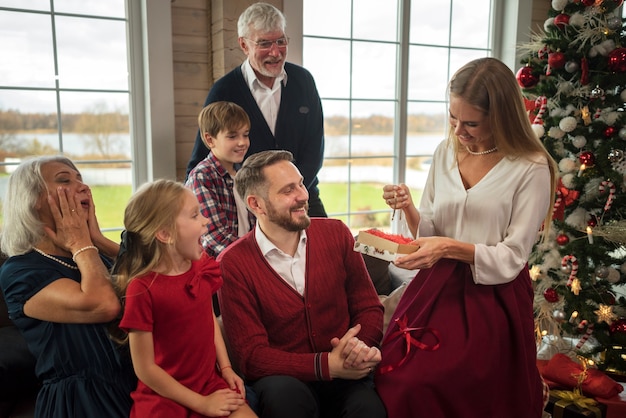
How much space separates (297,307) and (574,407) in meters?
1.63

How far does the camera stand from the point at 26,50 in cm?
298

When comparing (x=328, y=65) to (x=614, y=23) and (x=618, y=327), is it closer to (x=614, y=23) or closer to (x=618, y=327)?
(x=614, y=23)

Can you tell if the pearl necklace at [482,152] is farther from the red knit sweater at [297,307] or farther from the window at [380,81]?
the window at [380,81]

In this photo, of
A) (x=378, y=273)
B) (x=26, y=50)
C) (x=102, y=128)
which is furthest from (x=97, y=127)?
(x=378, y=273)

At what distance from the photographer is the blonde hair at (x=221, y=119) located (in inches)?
95.3

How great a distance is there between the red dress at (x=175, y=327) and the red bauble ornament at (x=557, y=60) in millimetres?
2380

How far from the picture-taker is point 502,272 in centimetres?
176

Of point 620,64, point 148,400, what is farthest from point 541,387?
point 620,64

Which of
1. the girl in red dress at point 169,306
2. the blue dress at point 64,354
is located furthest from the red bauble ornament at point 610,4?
the blue dress at point 64,354

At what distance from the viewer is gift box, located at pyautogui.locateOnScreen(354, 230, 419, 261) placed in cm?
174

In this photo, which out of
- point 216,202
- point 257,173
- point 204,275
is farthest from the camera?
point 216,202

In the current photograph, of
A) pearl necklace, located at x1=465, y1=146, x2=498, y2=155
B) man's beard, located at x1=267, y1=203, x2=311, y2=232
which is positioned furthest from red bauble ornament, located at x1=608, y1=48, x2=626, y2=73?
man's beard, located at x1=267, y1=203, x2=311, y2=232

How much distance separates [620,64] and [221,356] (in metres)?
2.56

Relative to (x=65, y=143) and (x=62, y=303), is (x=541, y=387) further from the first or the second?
(x=65, y=143)
